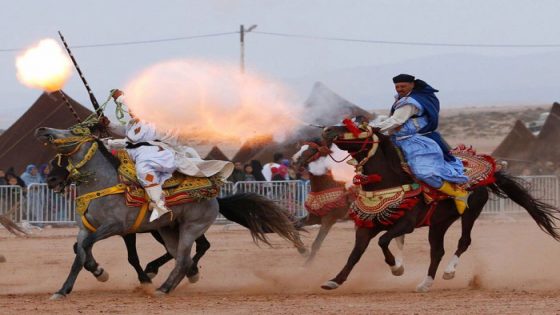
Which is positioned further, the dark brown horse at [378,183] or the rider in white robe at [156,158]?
the rider in white robe at [156,158]

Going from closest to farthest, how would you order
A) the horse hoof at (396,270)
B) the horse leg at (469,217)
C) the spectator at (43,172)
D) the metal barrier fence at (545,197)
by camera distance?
1. the horse hoof at (396,270)
2. the horse leg at (469,217)
3. the spectator at (43,172)
4. the metal barrier fence at (545,197)

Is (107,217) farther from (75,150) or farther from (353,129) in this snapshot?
(353,129)

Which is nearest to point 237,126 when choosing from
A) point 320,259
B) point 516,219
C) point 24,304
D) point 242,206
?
point 242,206

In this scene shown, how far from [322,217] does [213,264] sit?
1.93 meters

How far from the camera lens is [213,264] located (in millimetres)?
18328

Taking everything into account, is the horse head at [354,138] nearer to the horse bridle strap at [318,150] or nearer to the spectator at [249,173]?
the horse bridle strap at [318,150]

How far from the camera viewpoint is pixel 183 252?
564 inches

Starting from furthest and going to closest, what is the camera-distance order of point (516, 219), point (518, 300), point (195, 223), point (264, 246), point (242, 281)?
point (516, 219) → point (264, 246) → point (242, 281) → point (195, 223) → point (518, 300)

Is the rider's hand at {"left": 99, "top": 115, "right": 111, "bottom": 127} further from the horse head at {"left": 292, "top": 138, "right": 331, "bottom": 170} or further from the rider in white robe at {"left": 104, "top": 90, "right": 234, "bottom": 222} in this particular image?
the horse head at {"left": 292, "top": 138, "right": 331, "bottom": 170}

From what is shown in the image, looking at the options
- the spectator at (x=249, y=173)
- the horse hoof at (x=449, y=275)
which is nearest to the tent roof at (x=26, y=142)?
the spectator at (x=249, y=173)

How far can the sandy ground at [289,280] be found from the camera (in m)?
11.8

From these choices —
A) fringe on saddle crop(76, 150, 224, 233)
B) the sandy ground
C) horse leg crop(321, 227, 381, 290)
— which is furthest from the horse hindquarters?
horse leg crop(321, 227, 381, 290)

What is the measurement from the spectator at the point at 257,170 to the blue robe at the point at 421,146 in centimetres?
1238

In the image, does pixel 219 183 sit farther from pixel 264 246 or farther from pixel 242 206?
pixel 264 246
